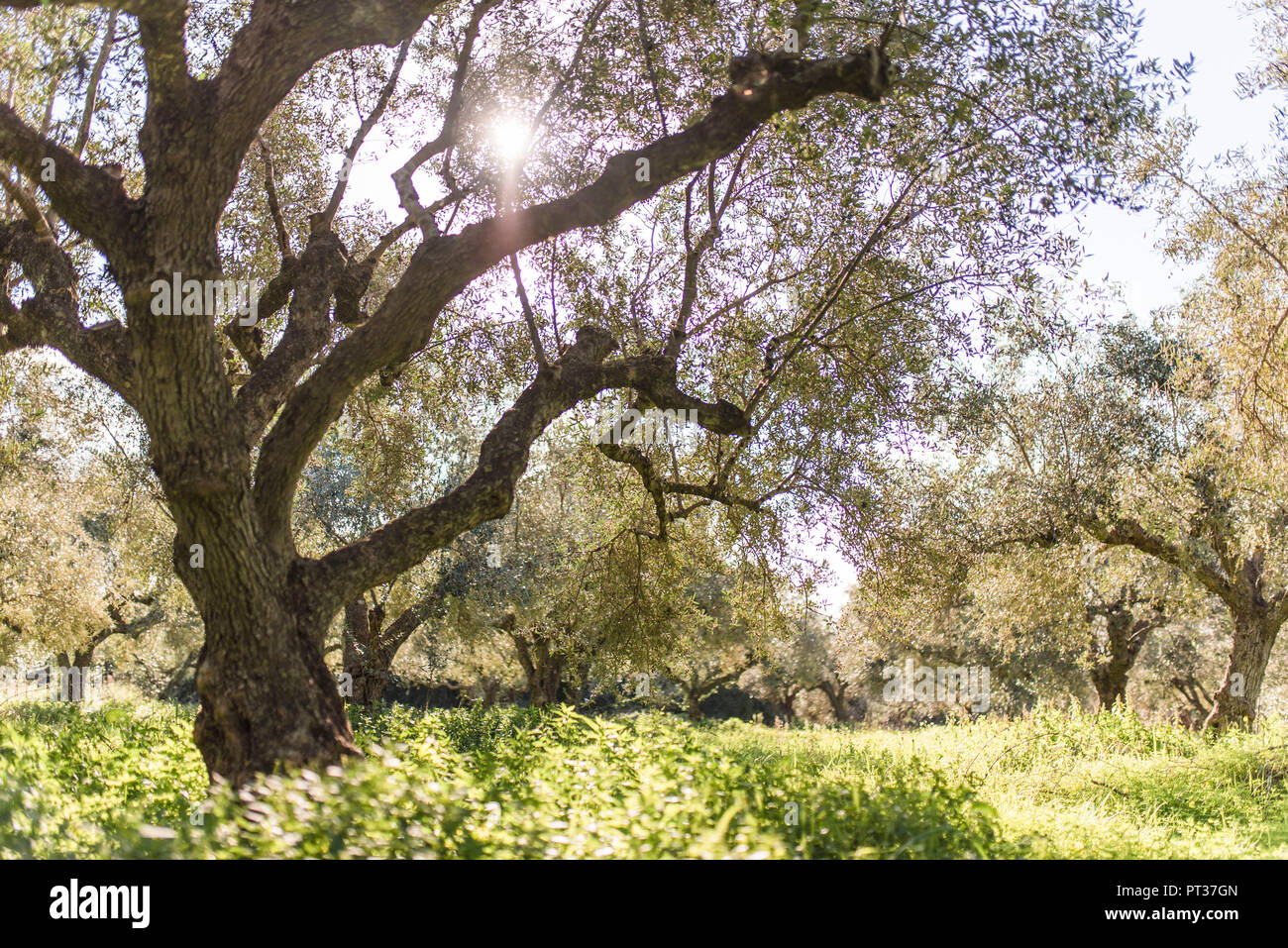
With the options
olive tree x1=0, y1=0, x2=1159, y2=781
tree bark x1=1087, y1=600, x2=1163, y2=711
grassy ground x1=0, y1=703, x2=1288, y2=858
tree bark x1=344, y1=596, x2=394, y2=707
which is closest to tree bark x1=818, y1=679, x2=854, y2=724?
tree bark x1=1087, y1=600, x2=1163, y2=711

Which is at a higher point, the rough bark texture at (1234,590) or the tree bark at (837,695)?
the rough bark texture at (1234,590)

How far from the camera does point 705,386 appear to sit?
11992 millimetres

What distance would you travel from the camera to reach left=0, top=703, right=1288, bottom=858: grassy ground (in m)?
4.57

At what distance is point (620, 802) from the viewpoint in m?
6.05

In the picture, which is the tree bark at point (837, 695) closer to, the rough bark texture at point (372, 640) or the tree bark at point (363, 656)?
the rough bark texture at point (372, 640)

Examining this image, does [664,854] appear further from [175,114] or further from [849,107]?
[849,107]

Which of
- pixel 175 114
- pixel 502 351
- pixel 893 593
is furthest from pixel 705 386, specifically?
pixel 175 114

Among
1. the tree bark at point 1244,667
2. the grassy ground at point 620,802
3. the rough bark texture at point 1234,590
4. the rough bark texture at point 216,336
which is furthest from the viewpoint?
the tree bark at point 1244,667

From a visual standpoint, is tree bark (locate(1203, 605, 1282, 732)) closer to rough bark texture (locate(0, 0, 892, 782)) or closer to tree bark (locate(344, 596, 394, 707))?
rough bark texture (locate(0, 0, 892, 782))

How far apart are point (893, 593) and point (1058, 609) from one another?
735 cm

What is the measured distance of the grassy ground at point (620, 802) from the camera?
15.0 ft

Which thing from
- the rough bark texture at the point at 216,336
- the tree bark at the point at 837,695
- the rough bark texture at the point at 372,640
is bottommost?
the tree bark at the point at 837,695

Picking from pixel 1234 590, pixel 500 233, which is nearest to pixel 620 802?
pixel 500 233

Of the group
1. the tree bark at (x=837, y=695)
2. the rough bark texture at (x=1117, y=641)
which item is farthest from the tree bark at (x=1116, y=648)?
the tree bark at (x=837, y=695)
